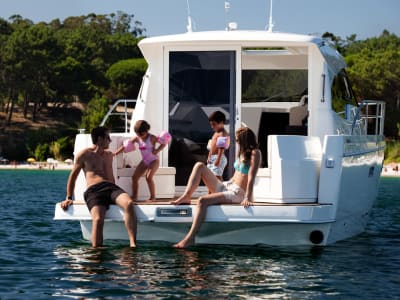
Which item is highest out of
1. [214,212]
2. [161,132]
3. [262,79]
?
[262,79]

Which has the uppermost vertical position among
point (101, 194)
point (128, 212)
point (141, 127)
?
point (141, 127)

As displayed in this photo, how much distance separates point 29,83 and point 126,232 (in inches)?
2573

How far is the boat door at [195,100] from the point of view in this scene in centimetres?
1124

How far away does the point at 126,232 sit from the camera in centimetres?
1030

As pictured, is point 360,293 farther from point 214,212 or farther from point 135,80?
point 135,80

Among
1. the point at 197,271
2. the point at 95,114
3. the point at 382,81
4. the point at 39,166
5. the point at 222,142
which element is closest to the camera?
the point at 197,271

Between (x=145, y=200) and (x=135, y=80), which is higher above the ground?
(x=135, y=80)

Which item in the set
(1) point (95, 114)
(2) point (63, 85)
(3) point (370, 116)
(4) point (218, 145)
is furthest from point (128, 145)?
(2) point (63, 85)

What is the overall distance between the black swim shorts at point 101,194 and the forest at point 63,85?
183 ft

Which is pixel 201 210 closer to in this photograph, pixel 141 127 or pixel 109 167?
pixel 109 167

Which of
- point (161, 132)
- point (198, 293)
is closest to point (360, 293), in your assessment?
point (198, 293)

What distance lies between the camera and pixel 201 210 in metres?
9.49

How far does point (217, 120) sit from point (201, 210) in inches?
53.2

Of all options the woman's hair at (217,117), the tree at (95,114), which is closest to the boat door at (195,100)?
the woman's hair at (217,117)
